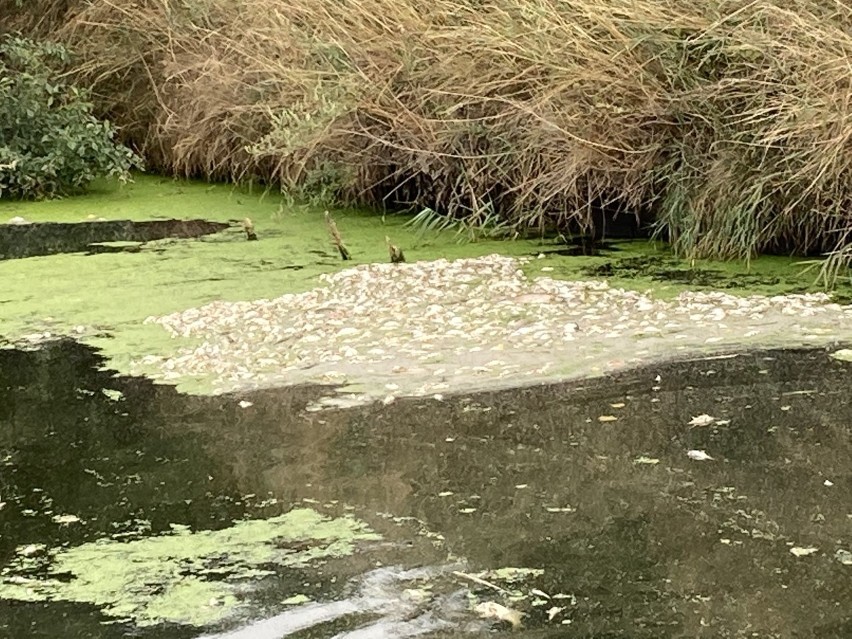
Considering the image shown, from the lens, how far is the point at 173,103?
872cm

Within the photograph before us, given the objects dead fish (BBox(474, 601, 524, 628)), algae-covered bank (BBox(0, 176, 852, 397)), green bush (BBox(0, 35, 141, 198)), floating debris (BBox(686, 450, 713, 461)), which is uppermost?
green bush (BBox(0, 35, 141, 198))

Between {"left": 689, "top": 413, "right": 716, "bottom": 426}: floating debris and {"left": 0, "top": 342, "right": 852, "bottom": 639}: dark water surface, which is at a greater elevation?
{"left": 689, "top": 413, "right": 716, "bottom": 426}: floating debris

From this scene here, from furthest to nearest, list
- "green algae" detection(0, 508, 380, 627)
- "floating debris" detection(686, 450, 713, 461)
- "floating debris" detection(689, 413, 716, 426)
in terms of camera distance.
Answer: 1. "floating debris" detection(689, 413, 716, 426)
2. "floating debris" detection(686, 450, 713, 461)
3. "green algae" detection(0, 508, 380, 627)

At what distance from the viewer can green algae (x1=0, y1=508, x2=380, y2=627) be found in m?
2.67

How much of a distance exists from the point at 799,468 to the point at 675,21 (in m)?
2.70

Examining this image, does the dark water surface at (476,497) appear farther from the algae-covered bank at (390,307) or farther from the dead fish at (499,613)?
the algae-covered bank at (390,307)

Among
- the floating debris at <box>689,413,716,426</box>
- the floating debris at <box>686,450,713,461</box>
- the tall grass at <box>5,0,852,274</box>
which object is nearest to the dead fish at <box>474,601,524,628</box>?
the floating debris at <box>686,450,713,461</box>

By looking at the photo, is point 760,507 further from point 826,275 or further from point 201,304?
point 201,304

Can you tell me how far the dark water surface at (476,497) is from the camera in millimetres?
2582

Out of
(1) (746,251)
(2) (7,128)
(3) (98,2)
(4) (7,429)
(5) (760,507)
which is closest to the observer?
(5) (760,507)

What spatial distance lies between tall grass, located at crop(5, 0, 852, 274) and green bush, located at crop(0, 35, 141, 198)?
3.04ft

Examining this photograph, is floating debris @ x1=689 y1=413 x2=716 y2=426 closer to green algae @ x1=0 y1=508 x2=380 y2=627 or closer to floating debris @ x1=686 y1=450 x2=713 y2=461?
floating debris @ x1=686 y1=450 x2=713 y2=461

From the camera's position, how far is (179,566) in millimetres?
2859

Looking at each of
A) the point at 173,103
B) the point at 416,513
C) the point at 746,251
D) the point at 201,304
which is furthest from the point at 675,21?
the point at 173,103
